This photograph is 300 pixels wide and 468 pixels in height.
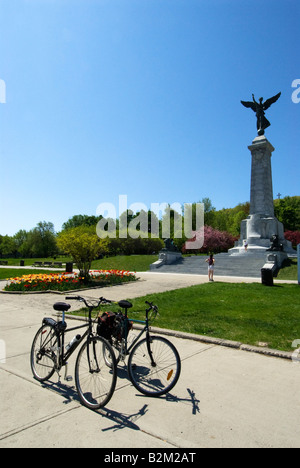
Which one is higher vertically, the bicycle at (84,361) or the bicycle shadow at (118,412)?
the bicycle at (84,361)

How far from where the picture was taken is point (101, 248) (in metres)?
17.4

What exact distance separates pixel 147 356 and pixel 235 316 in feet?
14.3

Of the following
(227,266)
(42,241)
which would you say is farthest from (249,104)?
(42,241)

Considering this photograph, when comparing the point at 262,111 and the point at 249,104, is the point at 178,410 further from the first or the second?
the point at 249,104

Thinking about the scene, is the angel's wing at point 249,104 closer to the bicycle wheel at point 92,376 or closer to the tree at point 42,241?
the bicycle wheel at point 92,376

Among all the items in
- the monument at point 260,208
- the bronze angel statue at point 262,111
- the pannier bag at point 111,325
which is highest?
the bronze angel statue at point 262,111

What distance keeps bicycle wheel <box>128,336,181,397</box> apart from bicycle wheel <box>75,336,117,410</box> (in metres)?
0.39

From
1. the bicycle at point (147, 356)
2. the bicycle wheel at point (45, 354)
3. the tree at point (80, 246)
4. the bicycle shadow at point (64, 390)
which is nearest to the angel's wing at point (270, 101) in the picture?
the tree at point (80, 246)

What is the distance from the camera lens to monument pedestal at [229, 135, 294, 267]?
33.0m

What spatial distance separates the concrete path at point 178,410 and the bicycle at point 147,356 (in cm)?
16

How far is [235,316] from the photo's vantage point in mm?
7883

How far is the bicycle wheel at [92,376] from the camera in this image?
3.54 m
